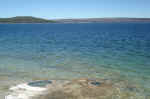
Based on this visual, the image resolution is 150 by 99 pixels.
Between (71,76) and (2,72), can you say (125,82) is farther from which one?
(2,72)

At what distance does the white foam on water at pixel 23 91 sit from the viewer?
8898 millimetres

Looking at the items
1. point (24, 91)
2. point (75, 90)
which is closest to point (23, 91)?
point (24, 91)

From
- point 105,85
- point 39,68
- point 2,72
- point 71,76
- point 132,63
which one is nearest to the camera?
point 105,85

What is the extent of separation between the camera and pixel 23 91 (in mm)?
9656

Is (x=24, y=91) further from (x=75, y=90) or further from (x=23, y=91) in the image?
(x=75, y=90)

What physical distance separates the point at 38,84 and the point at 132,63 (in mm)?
9667

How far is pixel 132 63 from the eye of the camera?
16469mm

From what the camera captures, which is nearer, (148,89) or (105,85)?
(148,89)

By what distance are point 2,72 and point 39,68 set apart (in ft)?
10.2

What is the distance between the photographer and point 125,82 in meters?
11.5

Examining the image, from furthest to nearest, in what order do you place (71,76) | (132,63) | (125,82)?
(132,63) < (71,76) < (125,82)

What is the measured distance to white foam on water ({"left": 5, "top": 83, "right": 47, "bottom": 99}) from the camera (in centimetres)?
890

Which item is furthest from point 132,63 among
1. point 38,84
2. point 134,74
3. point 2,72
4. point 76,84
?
point 2,72

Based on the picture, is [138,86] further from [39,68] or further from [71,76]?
[39,68]
